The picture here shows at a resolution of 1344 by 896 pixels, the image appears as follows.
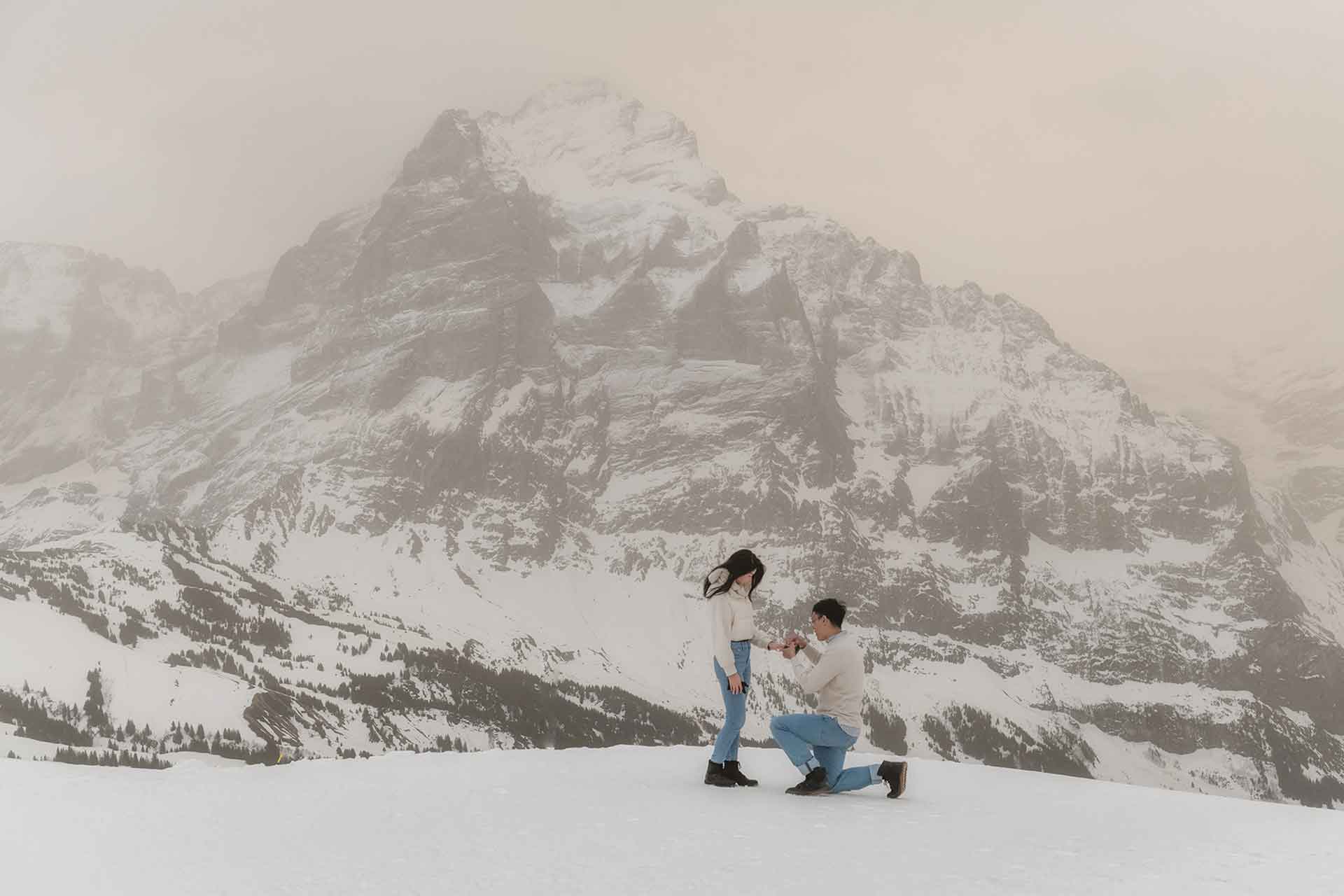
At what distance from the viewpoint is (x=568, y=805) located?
13.4 meters

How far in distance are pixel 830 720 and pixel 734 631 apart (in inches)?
72.7

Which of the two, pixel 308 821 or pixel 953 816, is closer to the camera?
pixel 308 821

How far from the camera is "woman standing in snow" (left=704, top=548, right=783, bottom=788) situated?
47.9 feet

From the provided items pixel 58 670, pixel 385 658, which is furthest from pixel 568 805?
pixel 385 658

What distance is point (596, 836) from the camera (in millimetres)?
11383

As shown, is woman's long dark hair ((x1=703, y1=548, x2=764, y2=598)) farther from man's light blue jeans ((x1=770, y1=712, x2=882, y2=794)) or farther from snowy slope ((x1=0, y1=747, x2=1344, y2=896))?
snowy slope ((x1=0, y1=747, x2=1344, y2=896))

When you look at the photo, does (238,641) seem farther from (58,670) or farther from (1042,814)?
(1042,814)

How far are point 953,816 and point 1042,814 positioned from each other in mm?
1600

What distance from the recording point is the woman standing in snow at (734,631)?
47.9 feet

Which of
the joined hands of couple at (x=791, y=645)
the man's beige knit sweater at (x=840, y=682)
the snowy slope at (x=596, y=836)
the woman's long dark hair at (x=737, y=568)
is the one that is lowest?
the snowy slope at (x=596, y=836)

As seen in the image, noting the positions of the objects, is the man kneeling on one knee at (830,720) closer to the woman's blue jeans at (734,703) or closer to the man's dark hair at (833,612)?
the man's dark hair at (833,612)

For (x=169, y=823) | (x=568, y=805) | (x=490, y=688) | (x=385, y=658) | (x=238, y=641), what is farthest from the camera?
(x=490, y=688)

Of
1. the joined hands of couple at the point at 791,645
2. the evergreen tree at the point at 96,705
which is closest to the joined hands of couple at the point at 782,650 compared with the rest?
the joined hands of couple at the point at 791,645

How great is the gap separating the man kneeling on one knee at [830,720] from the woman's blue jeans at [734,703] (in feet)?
1.86
